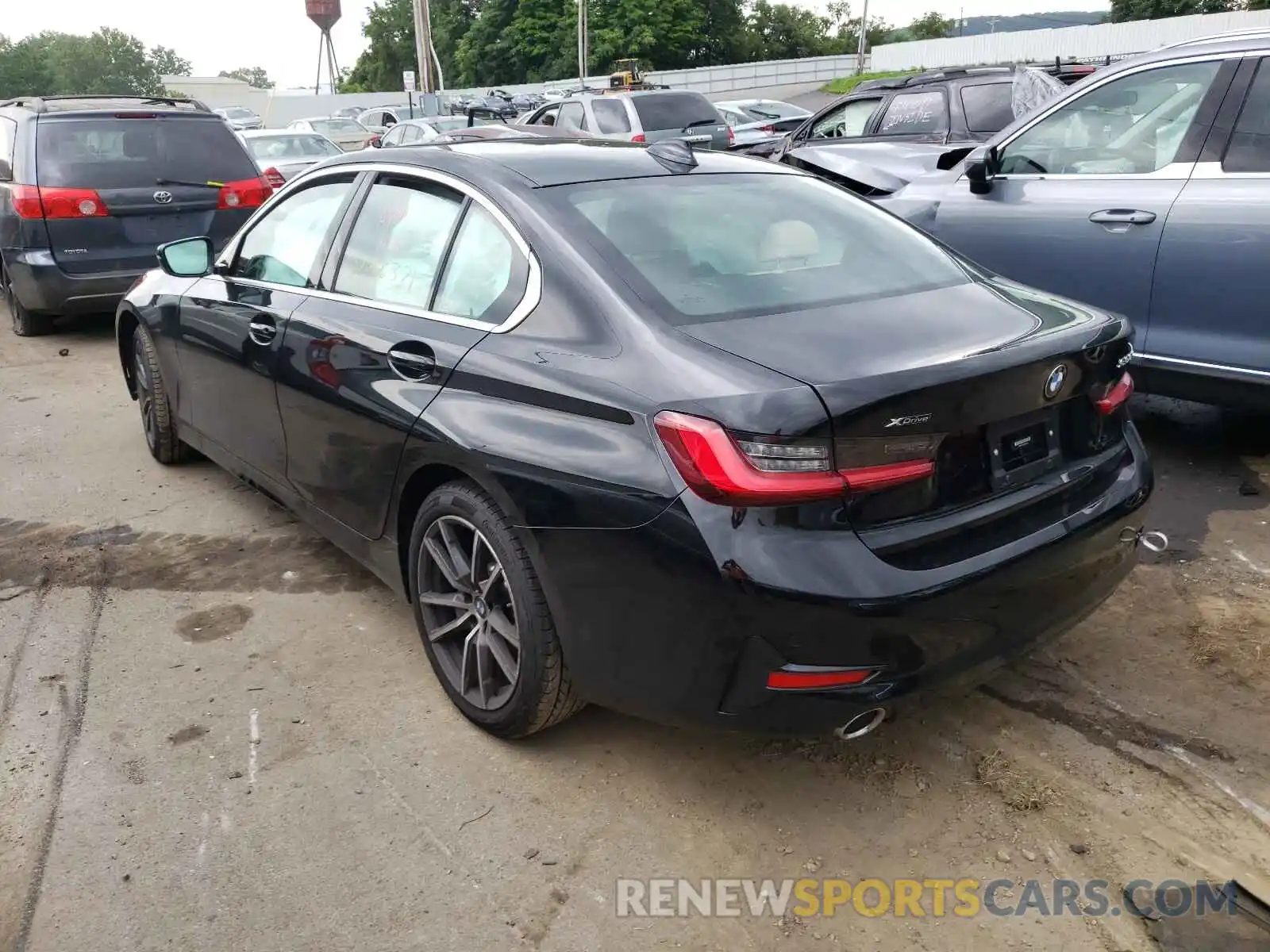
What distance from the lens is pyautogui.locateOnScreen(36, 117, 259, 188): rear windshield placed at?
26.9ft

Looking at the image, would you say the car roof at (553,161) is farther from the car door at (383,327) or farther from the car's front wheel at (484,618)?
the car's front wheel at (484,618)

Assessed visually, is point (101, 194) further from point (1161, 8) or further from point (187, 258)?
point (1161, 8)

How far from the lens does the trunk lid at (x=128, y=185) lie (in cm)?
817

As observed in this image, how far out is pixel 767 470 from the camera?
2410 millimetres

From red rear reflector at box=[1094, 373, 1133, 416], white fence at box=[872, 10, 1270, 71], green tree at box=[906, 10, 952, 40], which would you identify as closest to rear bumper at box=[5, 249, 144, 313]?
red rear reflector at box=[1094, 373, 1133, 416]

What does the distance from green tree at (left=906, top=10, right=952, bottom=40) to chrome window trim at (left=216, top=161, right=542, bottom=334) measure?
79.4 meters

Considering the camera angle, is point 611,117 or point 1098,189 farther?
point 611,117

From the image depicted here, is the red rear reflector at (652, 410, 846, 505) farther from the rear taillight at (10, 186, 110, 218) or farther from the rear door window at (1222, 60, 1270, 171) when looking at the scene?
the rear taillight at (10, 186, 110, 218)

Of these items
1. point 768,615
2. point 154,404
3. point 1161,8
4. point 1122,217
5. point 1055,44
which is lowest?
point 154,404

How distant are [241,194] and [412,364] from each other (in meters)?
6.24

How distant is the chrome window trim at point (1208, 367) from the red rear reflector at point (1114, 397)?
1.40 meters

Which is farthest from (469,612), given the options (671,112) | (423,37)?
(423,37)

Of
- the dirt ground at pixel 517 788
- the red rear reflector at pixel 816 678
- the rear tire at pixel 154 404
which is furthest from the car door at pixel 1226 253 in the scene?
the rear tire at pixel 154 404

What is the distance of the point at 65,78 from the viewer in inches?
4311
